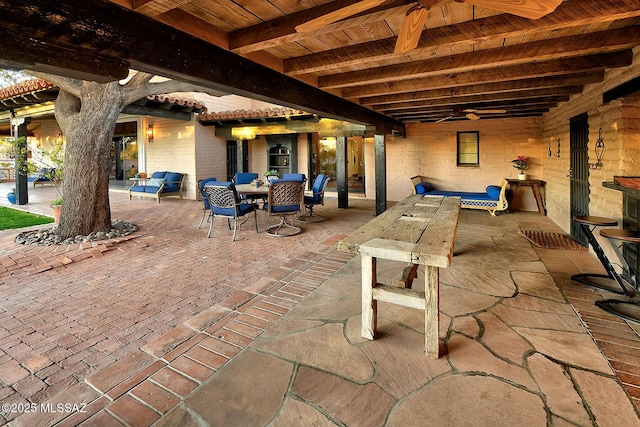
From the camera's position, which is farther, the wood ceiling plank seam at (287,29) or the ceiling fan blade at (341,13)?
the wood ceiling plank seam at (287,29)

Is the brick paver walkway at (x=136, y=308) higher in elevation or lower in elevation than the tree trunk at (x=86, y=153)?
lower

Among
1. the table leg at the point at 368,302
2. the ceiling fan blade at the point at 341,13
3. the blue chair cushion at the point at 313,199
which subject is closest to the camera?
the ceiling fan blade at the point at 341,13

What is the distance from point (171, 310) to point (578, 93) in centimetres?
551

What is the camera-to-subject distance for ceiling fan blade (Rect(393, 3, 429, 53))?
63.2 inches

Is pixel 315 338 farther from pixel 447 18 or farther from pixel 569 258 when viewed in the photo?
pixel 569 258

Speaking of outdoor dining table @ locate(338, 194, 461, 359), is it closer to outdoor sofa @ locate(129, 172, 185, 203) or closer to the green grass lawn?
the green grass lawn

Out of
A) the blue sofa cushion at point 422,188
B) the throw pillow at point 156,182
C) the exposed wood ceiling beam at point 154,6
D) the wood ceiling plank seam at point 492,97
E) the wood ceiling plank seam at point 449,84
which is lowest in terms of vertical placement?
the blue sofa cushion at point 422,188

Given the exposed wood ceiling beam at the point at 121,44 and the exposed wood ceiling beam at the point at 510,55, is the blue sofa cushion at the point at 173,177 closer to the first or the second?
the exposed wood ceiling beam at the point at 510,55

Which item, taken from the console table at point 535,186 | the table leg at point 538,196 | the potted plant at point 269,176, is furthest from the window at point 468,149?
the potted plant at point 269,176

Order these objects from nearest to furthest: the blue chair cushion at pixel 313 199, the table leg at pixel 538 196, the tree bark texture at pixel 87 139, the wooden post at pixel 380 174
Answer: the tree bark texture at pixel 87 139 → the blue chair cushion at pixel 313 199 → the wooden post at pixel 380 174 → the table leg at pixel 538 196

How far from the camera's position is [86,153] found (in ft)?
16.1

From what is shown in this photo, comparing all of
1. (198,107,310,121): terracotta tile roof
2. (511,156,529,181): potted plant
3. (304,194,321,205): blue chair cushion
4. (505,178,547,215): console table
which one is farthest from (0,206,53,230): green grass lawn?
(511,156,529,181): potted plant

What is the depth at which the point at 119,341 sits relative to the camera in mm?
2188

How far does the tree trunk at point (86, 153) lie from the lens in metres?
4.83
